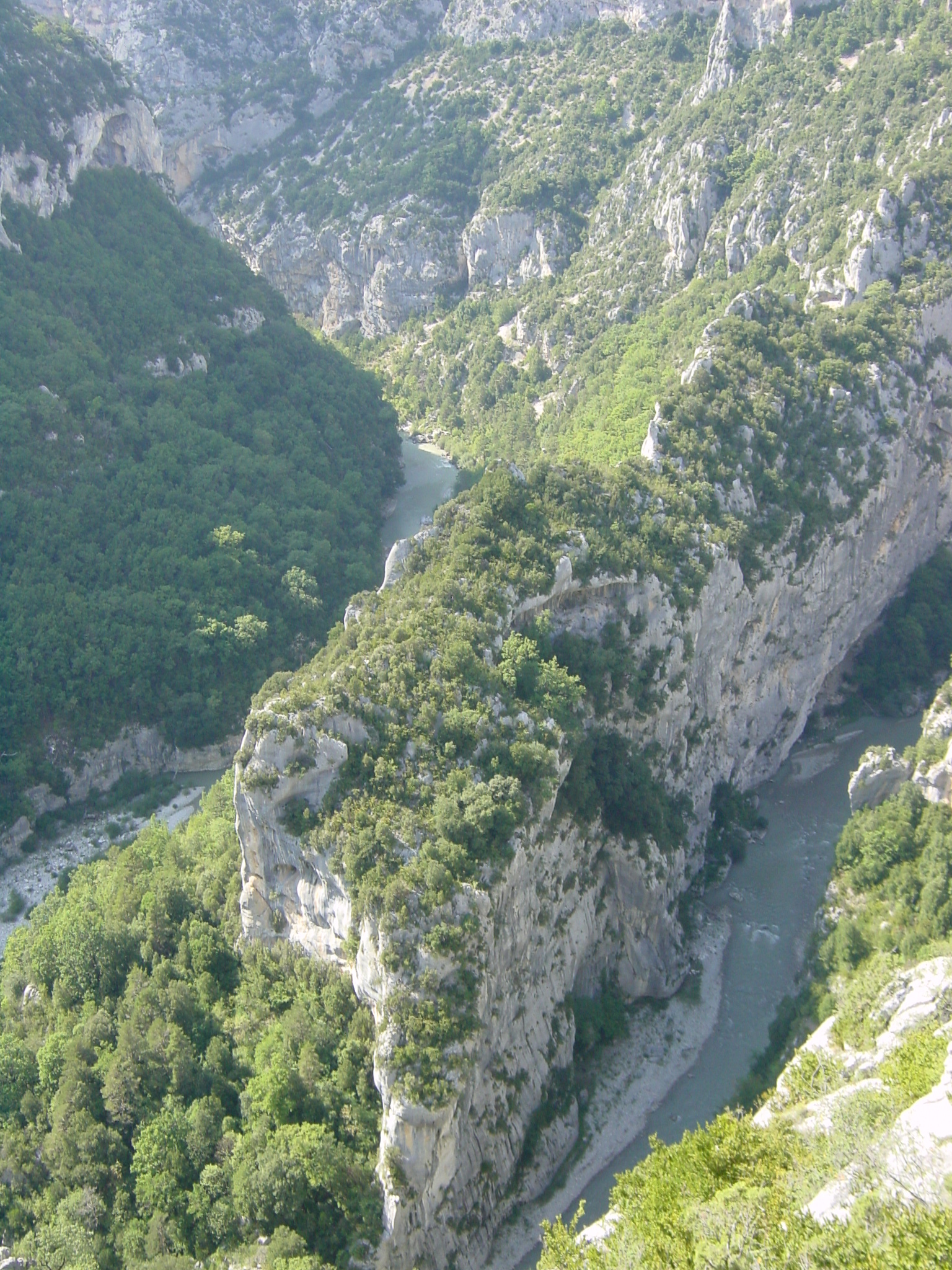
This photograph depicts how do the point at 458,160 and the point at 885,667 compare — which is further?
the point at 458,160

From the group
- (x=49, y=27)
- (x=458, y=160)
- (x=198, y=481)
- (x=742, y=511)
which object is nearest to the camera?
(x=742, y=511)

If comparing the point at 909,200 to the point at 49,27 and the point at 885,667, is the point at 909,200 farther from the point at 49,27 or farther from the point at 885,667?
the point at 49,27

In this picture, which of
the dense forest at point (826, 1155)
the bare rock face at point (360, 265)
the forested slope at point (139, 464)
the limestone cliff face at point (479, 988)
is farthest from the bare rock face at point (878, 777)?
the bare rock face at point (360, 265)

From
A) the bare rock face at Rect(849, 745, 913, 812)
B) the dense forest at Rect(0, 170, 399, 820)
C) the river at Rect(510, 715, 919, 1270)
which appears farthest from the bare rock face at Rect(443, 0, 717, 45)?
the bare rock face at Rect(849, 745, 913, 812)

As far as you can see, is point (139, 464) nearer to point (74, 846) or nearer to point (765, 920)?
point (74, 846)

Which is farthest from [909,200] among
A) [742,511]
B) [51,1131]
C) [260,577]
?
[51,1131]
